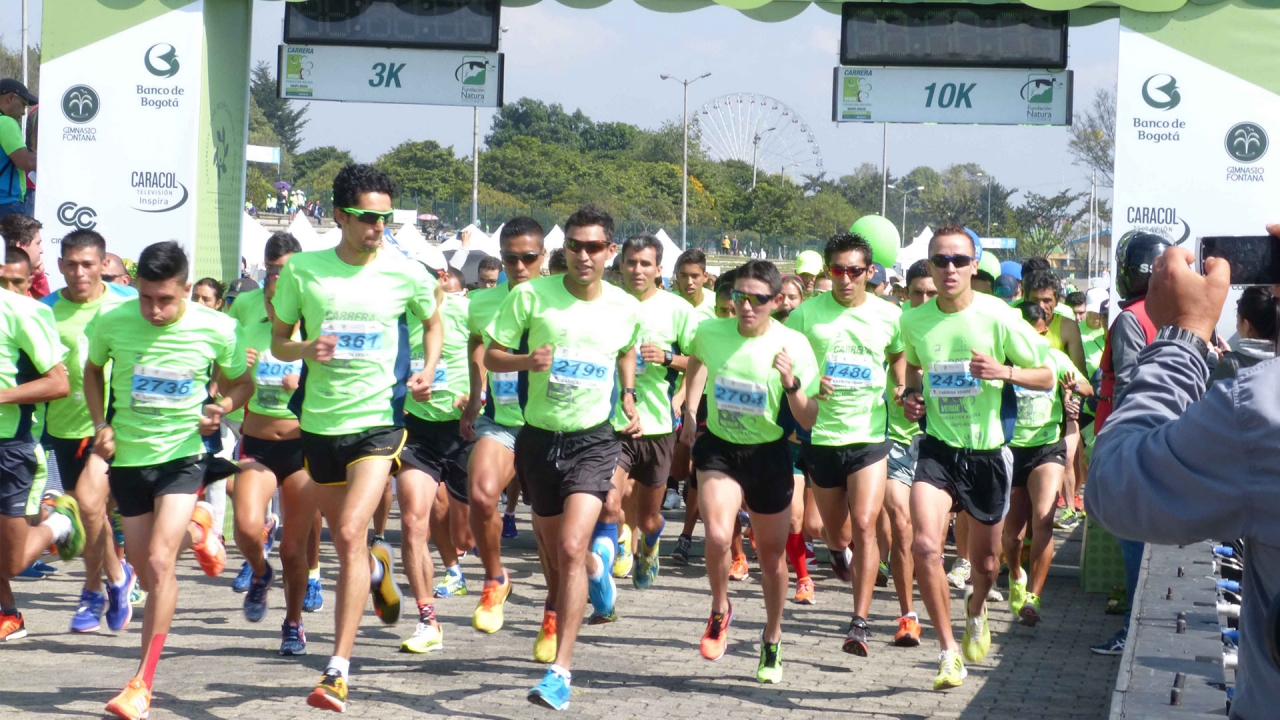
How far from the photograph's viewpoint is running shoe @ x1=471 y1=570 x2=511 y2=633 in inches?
322

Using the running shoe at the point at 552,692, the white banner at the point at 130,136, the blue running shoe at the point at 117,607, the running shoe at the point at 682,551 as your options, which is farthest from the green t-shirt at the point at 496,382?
the white banner at the point at 130,136

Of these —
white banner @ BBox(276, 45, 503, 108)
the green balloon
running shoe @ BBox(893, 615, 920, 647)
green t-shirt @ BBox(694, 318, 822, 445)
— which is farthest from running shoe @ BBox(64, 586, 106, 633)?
the green balloon

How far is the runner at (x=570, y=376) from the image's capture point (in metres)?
6.86

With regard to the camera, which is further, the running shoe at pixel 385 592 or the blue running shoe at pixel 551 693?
the running shoe at pixel 385 592

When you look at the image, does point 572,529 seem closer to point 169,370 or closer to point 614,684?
point 614,684

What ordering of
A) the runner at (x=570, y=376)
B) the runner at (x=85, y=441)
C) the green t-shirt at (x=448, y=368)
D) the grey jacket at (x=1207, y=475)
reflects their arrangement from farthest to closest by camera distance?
the green t-shirt at (x=448, y=368)
the runner at (x=85, y=441)
the runner at (x=570, y=376)
the grey jacket at (x=1207, y=475)

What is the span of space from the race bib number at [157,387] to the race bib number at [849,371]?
3556 millimetres

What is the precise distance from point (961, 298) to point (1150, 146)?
382 centimetres

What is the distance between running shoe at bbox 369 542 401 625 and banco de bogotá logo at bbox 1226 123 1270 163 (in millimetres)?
6818

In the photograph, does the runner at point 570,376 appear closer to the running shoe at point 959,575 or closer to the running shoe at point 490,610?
the running shoe at point 490,610

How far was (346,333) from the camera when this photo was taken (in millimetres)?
6703

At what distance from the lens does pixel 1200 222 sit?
35.0 feet

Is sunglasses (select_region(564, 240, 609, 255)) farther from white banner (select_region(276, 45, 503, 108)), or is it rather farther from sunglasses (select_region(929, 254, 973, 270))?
white banner (select_region(276, 45, 503, 108))

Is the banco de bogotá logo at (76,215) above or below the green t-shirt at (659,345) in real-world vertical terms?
above
